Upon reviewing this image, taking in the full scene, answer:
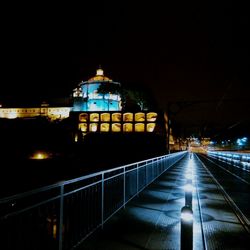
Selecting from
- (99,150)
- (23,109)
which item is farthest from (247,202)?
(23,109)

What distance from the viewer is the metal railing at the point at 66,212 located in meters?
4.01

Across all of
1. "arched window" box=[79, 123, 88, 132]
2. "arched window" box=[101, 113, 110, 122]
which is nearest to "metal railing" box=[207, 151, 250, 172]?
"arched window" box=[101, 113, 110, 122]

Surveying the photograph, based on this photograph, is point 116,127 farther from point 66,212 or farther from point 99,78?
point 66,212

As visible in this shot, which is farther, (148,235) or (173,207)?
(173,207)

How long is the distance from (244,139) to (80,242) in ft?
319

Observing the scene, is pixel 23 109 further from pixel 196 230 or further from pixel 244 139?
pixel 196 230

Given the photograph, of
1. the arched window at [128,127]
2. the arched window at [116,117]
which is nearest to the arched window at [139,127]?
the arched window at [128,127]

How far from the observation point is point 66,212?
20.4 ft

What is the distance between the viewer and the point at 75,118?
74.7m

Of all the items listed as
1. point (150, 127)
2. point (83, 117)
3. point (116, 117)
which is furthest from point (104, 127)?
point (150, 127)

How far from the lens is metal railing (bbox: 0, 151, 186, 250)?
4012mm

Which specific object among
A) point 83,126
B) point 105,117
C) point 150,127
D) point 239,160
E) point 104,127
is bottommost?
point 239,160

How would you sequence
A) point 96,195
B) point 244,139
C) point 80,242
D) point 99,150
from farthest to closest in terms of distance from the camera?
point 244,139 < point 99,150 < point 96,195 < point 80,242

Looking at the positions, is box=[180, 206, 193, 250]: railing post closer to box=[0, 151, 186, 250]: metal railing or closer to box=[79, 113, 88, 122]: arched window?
box=[0, 151, 186, 250]: metal railing
